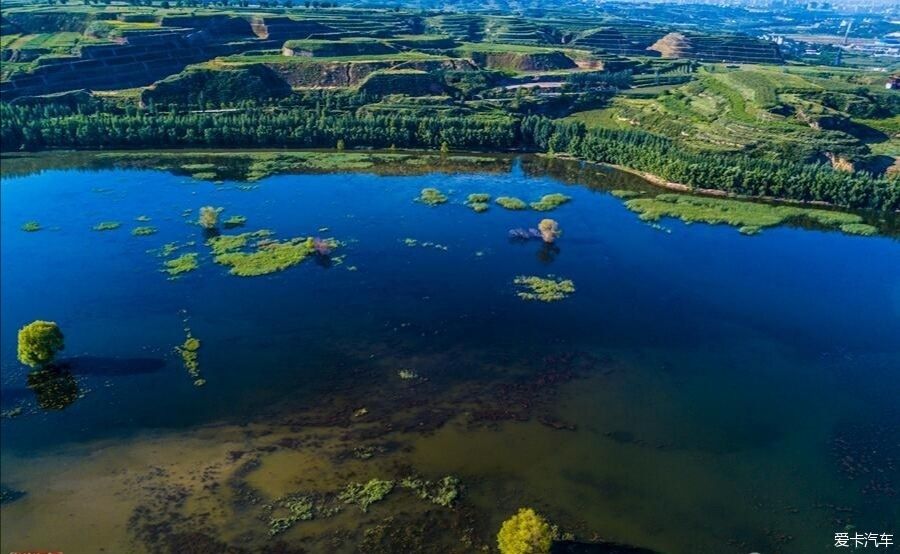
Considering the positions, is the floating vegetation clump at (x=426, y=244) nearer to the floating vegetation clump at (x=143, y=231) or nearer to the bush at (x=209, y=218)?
the bush at (x=209, y=218)

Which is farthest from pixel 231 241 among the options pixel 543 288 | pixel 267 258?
pixel 543 288

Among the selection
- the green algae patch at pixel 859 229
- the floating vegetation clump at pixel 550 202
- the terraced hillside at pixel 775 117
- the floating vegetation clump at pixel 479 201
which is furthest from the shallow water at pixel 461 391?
the terraced hillside at pixel 775 117

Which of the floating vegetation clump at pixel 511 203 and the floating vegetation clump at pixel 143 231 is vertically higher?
the floating vegetation clump at pixel 143 231

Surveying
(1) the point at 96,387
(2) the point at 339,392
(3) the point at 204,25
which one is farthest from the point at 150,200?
(3) the point at 204,25

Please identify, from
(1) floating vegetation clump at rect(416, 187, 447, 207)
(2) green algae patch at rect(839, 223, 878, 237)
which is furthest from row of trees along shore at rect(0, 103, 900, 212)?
(1) floating vegetation clump at rect(416, 187, 447, 207)

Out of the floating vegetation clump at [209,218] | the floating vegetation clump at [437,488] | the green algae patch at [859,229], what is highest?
the floating vegetation clump at [209,218]
